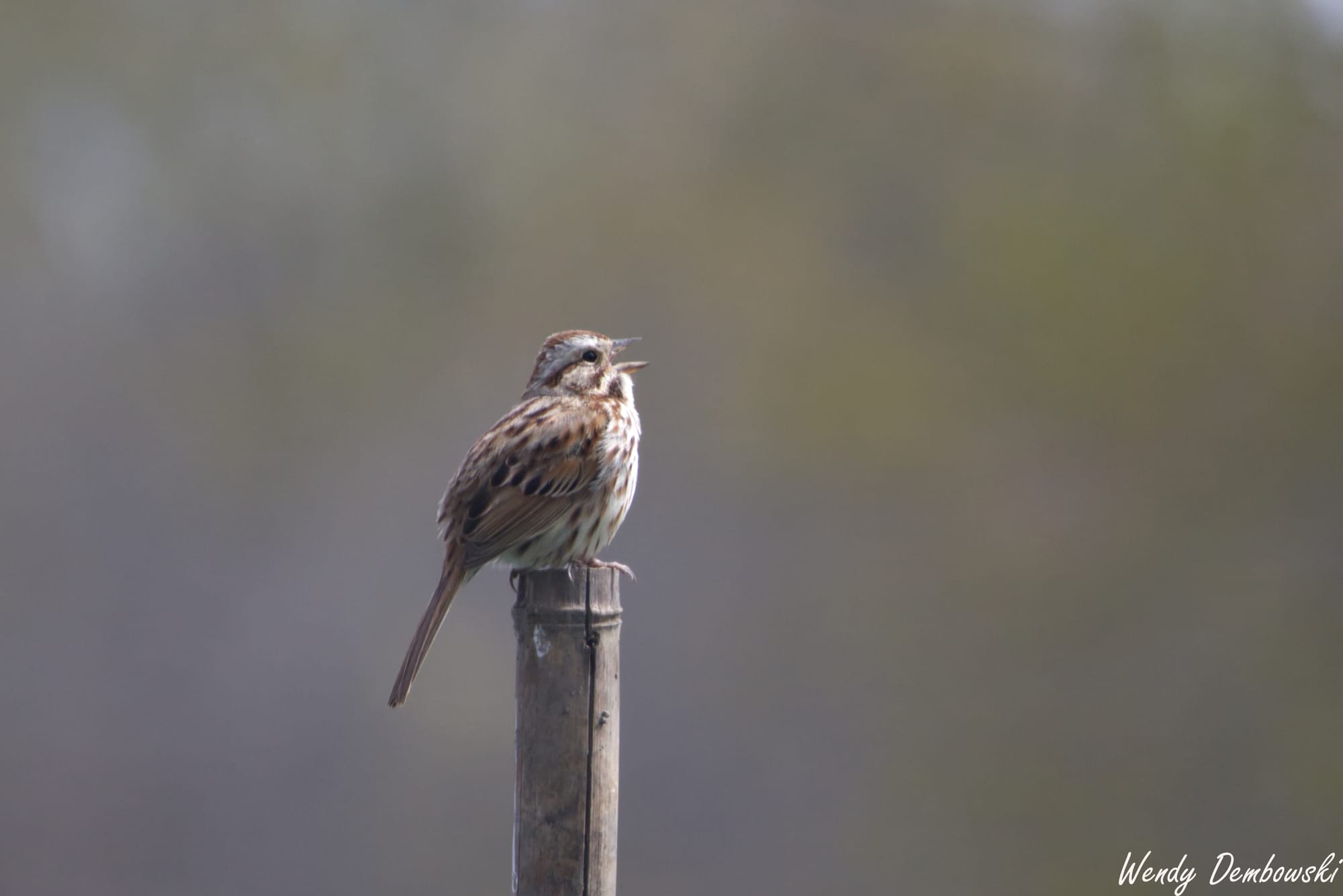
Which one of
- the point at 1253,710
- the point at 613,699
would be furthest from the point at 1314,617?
the point at 613,699

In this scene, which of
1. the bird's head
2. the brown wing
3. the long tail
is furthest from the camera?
the bird's head

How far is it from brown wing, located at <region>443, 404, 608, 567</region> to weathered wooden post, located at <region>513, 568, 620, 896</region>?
107 cm

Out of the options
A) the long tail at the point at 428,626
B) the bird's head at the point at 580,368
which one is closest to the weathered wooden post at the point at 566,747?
the long tail at the point at 428,626

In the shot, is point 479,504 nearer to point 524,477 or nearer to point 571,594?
point 524,477

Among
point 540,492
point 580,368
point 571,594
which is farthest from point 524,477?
point 571,594

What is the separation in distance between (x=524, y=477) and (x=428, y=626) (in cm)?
70

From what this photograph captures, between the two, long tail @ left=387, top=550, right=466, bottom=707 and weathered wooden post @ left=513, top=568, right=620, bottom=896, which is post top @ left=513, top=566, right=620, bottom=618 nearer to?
weathered wooden post @ left=513, top=568, right=620, bottom=896

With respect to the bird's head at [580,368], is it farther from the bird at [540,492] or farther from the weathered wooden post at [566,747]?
the weathered wooden post at [566,747]

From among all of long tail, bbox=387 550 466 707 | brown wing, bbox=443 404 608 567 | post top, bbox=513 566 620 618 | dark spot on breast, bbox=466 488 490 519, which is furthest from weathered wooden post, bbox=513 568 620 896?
dark spot on breast, bbox=466 488 490 519

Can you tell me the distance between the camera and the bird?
5.18 m

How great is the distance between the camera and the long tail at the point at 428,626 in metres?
4.73

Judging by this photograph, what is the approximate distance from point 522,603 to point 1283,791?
13.4 metres

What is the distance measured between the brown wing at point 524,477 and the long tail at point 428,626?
88mm

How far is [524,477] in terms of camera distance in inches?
208
